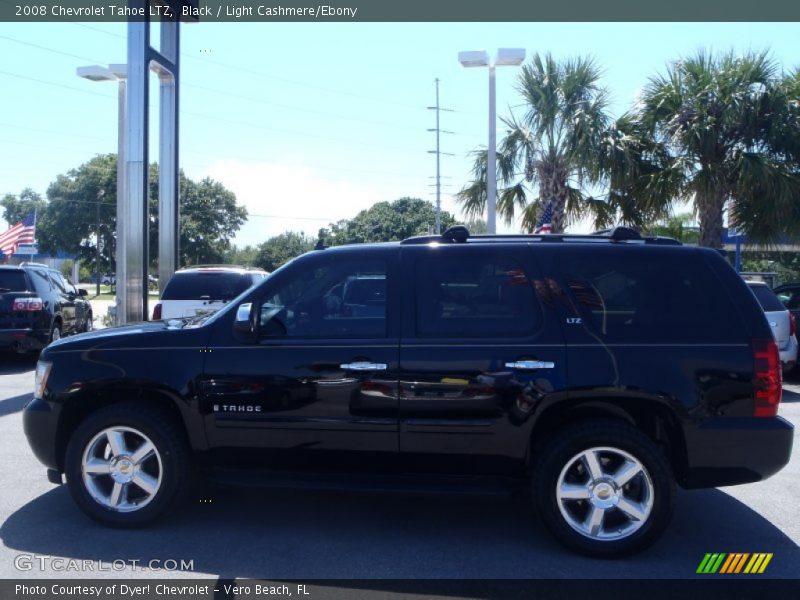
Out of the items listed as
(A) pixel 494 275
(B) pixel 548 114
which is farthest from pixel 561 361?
(B) pixel 548 114

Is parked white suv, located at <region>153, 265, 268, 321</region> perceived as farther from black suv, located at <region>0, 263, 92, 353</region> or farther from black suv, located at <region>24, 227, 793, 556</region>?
black suv, located at <region>24, 227, 793, 556</region>

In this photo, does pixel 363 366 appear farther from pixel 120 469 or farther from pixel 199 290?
pixel 199 290

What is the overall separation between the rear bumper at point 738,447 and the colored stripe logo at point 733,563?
47cm

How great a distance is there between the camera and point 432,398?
4902 millimetres

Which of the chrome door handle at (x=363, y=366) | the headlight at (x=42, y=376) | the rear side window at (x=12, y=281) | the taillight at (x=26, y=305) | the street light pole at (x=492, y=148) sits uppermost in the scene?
the street light pole at (x=492, y=148)

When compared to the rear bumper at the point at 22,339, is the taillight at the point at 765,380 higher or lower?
higher

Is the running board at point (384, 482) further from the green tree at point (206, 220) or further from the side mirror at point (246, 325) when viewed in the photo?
the green tree at point (206, 220)

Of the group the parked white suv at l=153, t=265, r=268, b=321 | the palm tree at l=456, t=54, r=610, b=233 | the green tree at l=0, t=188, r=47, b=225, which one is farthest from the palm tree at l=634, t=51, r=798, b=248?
the green tree at l=0, t=188, r=47, b=225

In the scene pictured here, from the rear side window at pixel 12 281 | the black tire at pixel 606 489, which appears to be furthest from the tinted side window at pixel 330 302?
the rear side window at pixel 12 281

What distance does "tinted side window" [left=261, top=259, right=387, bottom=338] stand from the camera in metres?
5.13

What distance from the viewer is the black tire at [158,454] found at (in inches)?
203

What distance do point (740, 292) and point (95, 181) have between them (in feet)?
154

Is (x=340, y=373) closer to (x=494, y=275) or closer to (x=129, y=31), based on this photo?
(x=494, y=275)

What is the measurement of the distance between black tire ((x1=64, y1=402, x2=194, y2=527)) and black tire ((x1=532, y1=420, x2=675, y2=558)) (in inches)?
89.9
